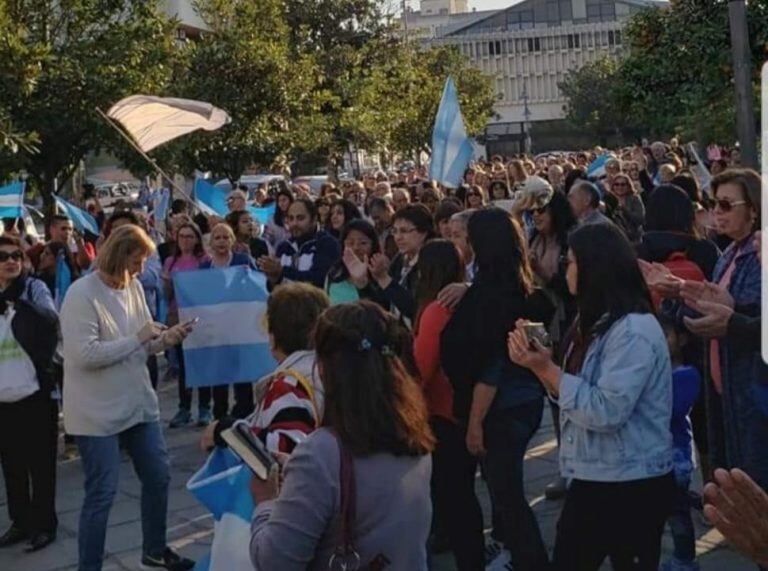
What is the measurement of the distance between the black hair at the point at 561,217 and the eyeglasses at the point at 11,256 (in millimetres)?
2994

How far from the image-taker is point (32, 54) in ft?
49.3

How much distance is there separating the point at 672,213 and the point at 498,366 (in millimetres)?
1736

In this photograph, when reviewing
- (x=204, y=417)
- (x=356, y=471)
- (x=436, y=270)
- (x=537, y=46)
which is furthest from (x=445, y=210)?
(x=537, y=46)

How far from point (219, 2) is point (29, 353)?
19.5 meters

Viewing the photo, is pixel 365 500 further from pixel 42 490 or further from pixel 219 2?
pixel 219 2

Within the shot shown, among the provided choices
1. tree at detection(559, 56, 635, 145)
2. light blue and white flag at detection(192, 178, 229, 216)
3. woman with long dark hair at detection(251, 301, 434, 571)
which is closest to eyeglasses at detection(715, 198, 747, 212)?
woman with long dark hair at detection(251, 301, 434, 571)

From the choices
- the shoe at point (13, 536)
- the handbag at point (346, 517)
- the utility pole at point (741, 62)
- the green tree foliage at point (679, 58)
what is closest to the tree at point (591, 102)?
the green tree foliage at point (679, 58)

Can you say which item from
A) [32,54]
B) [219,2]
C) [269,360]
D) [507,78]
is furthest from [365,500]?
[507,78]

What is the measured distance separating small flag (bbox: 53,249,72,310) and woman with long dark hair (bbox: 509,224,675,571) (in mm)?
6099

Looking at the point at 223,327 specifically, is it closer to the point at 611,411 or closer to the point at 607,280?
the point at 607,280

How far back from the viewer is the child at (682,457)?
5.46m

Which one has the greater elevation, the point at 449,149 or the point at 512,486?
the point at 449,149

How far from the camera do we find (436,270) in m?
5.67


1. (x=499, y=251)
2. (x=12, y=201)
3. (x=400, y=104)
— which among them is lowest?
(x=499, y=251)
